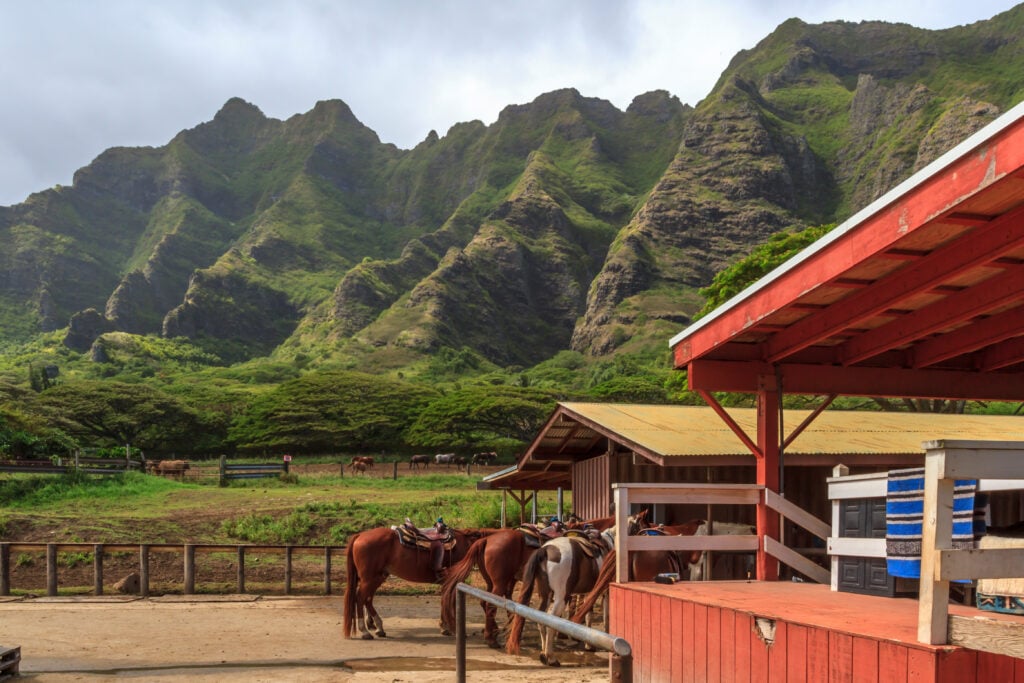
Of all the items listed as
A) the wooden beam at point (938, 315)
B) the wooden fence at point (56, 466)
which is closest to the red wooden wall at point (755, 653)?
the wooden beam at point (938, 315)

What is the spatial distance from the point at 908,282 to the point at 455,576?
7.54 m

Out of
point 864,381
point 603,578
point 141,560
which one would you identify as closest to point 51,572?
point 141,560

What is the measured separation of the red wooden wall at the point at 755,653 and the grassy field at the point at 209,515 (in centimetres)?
1245

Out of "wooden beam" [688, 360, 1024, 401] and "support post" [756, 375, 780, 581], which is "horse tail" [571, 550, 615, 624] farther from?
"wooden beam" [688, 360, 1024, 401]

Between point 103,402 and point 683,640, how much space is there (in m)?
67.1

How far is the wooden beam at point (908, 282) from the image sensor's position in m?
5.85

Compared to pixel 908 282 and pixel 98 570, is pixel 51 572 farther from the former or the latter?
pixel 908 282

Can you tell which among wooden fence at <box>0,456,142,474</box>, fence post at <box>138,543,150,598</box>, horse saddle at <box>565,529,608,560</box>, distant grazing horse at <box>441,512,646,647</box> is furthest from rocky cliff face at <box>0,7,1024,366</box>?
horse saddle at <box>565,529,608,560</box>

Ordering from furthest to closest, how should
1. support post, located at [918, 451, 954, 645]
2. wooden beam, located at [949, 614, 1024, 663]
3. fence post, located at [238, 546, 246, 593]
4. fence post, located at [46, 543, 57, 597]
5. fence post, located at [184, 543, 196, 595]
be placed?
fence post, located at [238, 546, 246, 593] → fence post, located at [184, 543, 196, 595] → fence post, located at [46, 543, 57, 597] → support post, located at [918, 451, 954, 645] → wooden beam, located at [949, 614, 1024, 663]

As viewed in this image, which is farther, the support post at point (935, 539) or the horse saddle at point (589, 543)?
the horse saddle at point (589, 543)

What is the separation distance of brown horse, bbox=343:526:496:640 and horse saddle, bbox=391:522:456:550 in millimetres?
67

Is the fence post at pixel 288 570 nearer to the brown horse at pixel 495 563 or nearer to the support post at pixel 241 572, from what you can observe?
the support post at pixel 241 572

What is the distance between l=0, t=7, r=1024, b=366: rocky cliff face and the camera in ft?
392

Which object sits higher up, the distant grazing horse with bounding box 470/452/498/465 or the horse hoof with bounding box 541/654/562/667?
the horse hoof with bounding box 541/654/562/667
